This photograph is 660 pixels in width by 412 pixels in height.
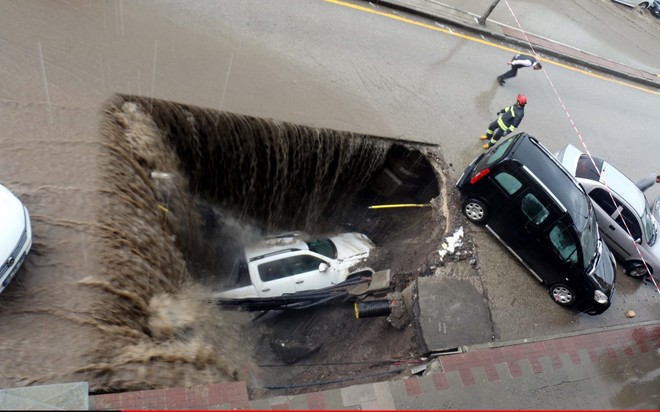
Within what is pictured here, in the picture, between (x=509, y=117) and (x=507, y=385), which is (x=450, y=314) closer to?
(x=507, y=385)

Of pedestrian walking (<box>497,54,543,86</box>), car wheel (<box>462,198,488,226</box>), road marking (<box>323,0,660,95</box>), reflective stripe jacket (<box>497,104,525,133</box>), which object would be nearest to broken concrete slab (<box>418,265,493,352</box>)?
car wheel (<box>462,198,488,226</box>)

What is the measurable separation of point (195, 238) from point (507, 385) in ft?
20.3

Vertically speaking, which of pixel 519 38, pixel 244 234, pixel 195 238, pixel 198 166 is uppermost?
pixel 519 38

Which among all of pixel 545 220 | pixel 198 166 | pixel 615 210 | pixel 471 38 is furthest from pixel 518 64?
pixel 198 166

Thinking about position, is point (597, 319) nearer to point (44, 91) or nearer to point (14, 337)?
point (14, 337)

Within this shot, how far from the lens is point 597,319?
9.54 metres

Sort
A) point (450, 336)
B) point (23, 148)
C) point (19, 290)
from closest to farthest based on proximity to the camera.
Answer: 1. point (19, 290)
2. point (23, 148)
3. point (450, 336)

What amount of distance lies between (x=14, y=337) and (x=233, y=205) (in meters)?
5.10

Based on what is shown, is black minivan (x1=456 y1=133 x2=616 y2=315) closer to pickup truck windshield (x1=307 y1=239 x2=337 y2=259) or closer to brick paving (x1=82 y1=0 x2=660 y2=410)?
brick paving (x1=82 y1=0 x2=660 y2=410)

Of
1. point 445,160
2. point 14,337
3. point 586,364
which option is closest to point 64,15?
point 14,337

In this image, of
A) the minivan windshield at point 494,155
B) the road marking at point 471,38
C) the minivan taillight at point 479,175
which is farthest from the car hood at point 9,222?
the road marking at point 471,38

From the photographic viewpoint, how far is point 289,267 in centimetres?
988

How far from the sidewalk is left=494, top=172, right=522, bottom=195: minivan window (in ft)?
19.5

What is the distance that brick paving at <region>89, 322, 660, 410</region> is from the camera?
632 cm
